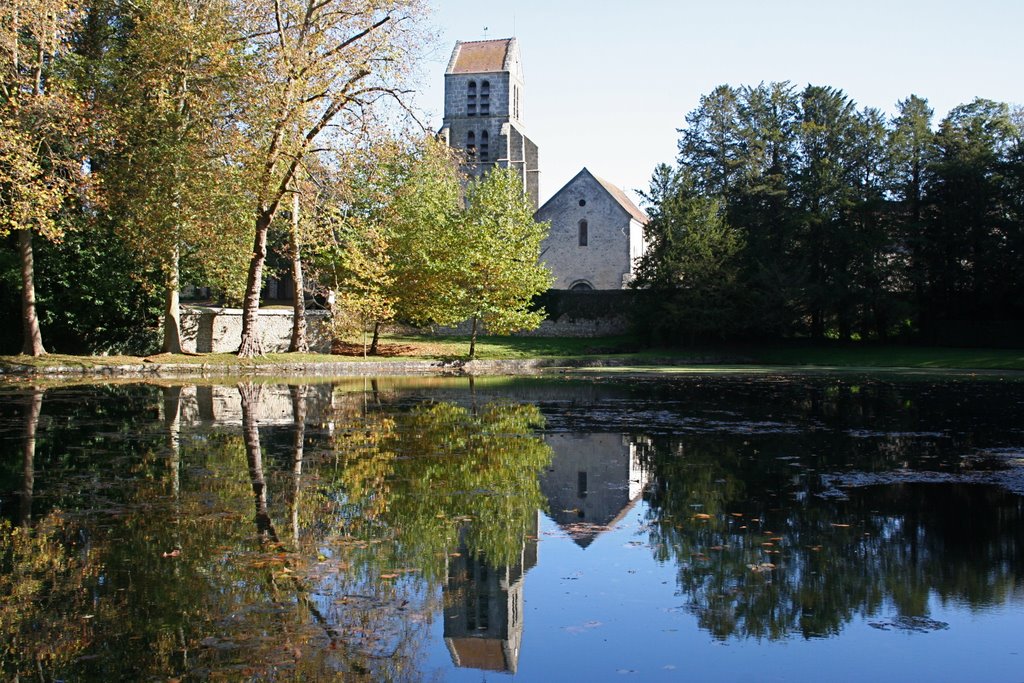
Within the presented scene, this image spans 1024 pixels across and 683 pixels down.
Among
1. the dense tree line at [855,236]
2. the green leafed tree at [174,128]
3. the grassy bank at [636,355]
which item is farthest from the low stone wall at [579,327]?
the green leafed tree at [174,128]

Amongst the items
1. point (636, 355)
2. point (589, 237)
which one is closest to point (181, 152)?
point (636, 355)

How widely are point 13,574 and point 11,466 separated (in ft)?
15.1

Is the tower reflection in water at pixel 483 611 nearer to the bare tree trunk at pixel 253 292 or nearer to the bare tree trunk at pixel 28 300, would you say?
the bare tree trunk at pixel 253 292

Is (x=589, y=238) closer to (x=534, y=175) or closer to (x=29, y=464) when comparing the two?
(x=534, y=175)

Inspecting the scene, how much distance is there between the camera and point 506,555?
632 centimetres

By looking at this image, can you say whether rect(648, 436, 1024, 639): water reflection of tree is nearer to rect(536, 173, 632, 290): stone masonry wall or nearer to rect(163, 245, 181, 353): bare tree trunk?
rect(163, 245, 181, 353): bare tree trunk

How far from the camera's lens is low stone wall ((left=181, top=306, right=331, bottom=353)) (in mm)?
36906

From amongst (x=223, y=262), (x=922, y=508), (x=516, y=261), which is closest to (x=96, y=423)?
(x=922, y=508)

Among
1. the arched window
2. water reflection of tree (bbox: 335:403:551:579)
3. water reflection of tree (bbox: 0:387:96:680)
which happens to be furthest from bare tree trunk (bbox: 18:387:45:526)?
the arched window

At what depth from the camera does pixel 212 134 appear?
94.0 feet

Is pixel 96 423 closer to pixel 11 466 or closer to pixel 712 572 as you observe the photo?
pixel 11 466

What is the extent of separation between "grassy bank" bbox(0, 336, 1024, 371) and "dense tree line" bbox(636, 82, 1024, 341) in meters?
1.46

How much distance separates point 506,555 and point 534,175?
7303 centimetres

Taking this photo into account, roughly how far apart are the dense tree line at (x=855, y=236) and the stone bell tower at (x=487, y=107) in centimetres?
2872
